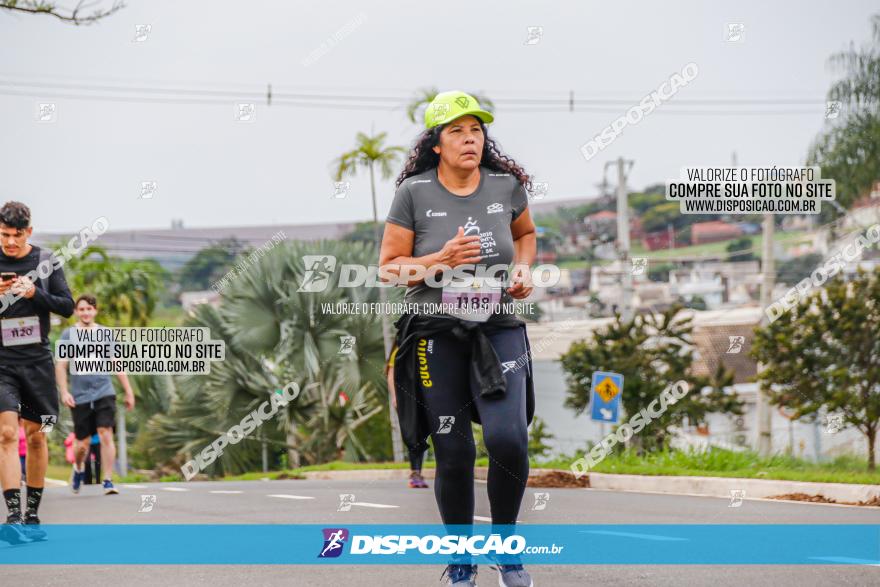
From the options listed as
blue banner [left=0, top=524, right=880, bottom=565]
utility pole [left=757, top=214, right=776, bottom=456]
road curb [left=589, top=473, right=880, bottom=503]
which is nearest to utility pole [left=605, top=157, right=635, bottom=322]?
utility pole [left=757, top=214, right=776, bottom=456]

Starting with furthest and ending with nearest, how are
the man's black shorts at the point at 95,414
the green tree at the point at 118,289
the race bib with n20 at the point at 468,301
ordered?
the green tree at the point at 118,289
the man's black shorts at the point at 95,414
the race bib with n20 at the point at 468,301

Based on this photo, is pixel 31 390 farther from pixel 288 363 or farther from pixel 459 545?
pixel 288 363

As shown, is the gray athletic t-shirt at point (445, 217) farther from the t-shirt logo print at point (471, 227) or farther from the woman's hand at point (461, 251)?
the woman's hand at point (461, 251)

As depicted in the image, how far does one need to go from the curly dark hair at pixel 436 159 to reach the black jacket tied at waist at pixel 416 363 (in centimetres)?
64

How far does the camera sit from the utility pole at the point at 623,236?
33.9 metres

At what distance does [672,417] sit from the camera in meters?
24.3

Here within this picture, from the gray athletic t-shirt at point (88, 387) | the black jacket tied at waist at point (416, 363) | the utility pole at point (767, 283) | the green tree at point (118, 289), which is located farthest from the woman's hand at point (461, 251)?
the green tree at point (118, 289)

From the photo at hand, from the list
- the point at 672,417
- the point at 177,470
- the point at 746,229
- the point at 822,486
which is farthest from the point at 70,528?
the point at 746,229

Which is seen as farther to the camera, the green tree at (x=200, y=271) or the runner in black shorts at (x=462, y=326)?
the green tree at (x=200, y=271)

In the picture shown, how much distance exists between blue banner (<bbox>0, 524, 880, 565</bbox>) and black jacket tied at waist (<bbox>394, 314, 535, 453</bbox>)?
1.43 ft

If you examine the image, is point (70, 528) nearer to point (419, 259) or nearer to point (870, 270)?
point (419, 259)

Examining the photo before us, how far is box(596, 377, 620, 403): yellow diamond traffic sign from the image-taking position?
63.1ft

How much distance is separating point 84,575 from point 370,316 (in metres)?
20.2

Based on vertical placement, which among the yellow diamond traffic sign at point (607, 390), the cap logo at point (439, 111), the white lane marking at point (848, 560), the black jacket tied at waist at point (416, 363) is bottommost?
the yellow diamond traffic sign at point (607, 390)
